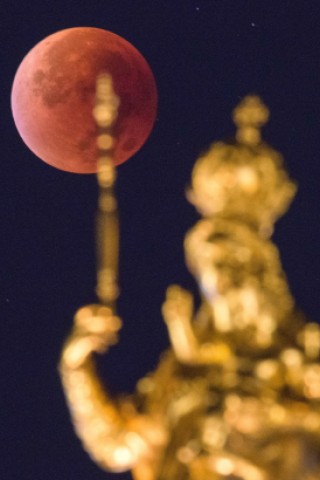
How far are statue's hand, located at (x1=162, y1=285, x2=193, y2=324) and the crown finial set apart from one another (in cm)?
84

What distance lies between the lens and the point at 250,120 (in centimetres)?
791

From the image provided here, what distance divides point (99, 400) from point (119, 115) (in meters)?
1.56

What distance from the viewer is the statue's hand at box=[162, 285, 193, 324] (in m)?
7.43

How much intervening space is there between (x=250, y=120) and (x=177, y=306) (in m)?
1.04

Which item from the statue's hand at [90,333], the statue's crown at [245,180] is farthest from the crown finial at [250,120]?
the statue's hand at [90,333]

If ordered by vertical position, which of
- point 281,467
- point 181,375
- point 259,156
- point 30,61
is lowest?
point 281,467

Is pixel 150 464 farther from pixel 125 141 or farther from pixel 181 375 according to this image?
pixel 125 141

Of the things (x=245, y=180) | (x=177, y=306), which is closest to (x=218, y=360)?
(x=177, y=306)

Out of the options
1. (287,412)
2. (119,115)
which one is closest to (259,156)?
(119,115)

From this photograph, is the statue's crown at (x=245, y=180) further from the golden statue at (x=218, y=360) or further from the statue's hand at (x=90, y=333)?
the statue's hand at (x=90, y=333)

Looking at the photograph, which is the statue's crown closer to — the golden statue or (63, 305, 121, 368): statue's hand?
the golden statue

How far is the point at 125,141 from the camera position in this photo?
27.2 ft

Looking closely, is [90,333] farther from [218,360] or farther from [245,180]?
[245,180]

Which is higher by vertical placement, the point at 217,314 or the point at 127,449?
the point at 217,314
